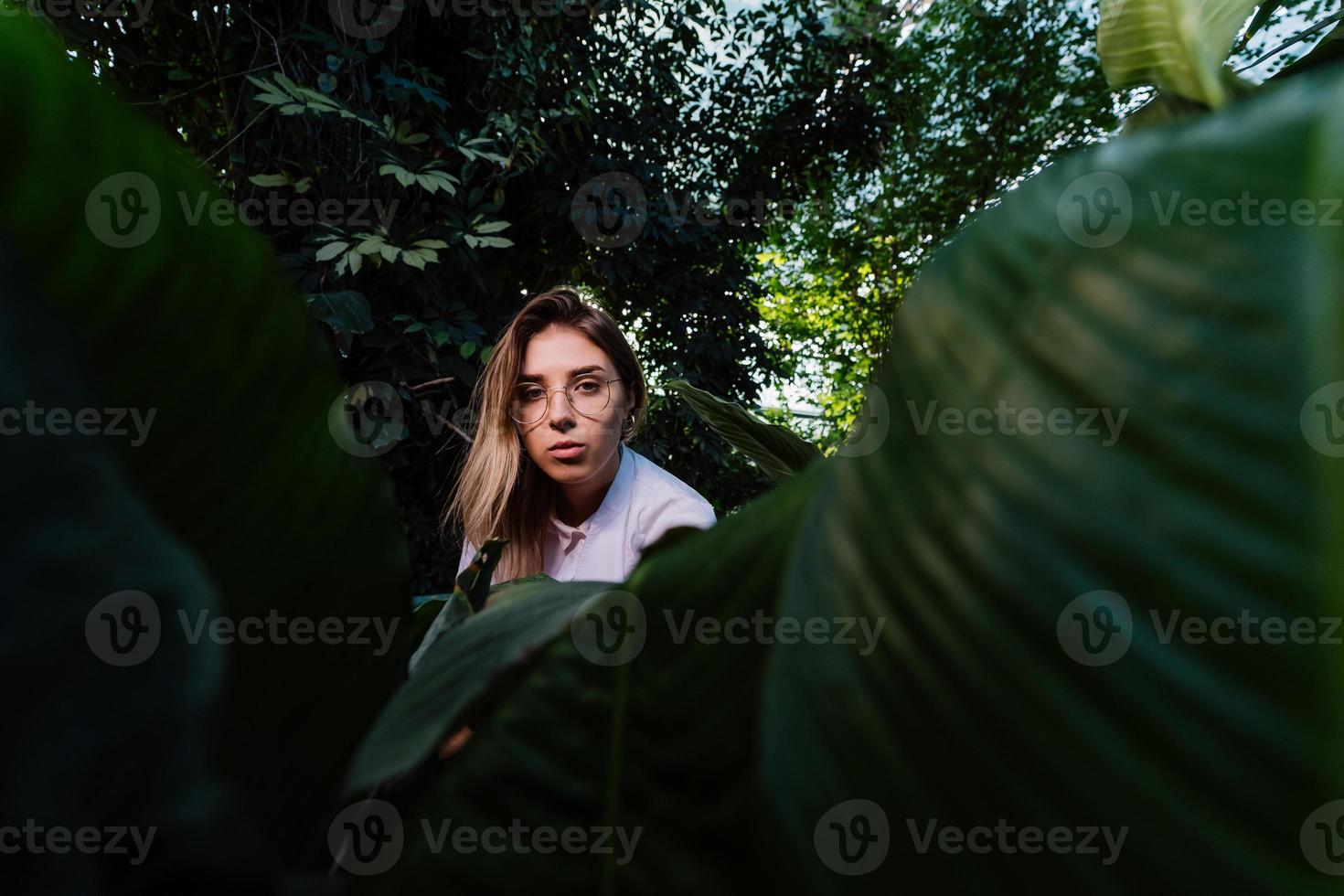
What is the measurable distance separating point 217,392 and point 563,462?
1.46 m

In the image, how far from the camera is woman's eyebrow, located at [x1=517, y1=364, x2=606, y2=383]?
5.73 ft

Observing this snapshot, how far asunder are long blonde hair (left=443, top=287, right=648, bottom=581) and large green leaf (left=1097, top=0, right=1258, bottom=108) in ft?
4.36

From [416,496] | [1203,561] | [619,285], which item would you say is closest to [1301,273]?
[1203,561]

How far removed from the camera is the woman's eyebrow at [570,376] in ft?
5.73

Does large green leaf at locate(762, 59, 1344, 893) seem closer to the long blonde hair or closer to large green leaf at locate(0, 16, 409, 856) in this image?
large green leaf at locate(0, 16, 409, 856)

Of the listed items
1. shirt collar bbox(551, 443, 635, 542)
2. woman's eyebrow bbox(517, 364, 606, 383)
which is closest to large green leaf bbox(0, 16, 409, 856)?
shirt collar bbox(551, 443, 635, 542)

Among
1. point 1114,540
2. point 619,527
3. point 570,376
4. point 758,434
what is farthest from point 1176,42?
point 570,376

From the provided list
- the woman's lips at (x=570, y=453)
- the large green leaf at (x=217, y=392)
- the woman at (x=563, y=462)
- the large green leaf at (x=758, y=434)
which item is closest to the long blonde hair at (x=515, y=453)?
the woman at (x=563, y=462)

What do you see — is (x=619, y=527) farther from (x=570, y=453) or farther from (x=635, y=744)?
(x=635, y=744)

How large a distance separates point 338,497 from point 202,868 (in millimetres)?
95

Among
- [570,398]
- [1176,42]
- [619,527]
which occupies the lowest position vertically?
[619,527]

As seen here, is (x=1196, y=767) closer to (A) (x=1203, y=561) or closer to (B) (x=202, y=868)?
(A) (x=1203, y=561)

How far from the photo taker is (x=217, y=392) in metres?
0.17

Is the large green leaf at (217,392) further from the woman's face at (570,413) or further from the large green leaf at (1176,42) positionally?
the woman's face at (570,413)
